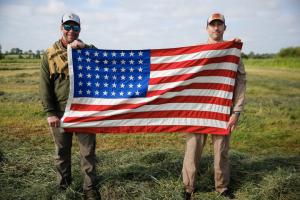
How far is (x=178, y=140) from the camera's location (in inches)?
354

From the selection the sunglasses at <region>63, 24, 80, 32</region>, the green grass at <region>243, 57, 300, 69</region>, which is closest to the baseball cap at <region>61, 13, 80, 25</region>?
the sunglasses at <region>63, 24, 80, 32</region>

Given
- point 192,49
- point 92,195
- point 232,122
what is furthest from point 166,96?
point 92,195

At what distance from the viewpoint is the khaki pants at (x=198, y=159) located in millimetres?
5152

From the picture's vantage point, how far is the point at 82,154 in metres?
4.89

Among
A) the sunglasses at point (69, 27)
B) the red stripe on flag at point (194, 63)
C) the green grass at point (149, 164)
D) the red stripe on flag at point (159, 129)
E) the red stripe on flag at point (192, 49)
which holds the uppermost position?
the sunglasses at point (69, 27)

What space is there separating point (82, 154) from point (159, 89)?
57.7 inches

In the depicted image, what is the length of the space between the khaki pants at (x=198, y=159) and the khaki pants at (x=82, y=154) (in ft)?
4.43

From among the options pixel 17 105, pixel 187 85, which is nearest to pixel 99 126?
pixel 187 85

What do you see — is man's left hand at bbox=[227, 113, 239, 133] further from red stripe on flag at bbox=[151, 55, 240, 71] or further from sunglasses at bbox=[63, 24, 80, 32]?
sunglasses at bbox=[63, 24, 80, 32]

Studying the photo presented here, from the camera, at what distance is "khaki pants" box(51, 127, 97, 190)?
193 inches

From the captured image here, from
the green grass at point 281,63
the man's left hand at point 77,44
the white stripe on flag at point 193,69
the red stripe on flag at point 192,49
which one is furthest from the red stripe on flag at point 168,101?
the green grass at point 281,63

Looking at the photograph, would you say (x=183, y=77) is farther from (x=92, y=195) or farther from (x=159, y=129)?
(x=92, y=195)

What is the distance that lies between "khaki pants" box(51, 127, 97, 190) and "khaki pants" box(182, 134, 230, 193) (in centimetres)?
135

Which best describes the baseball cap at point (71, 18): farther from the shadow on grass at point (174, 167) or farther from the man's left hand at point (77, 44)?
the shadow on grass at point (174, 167)
